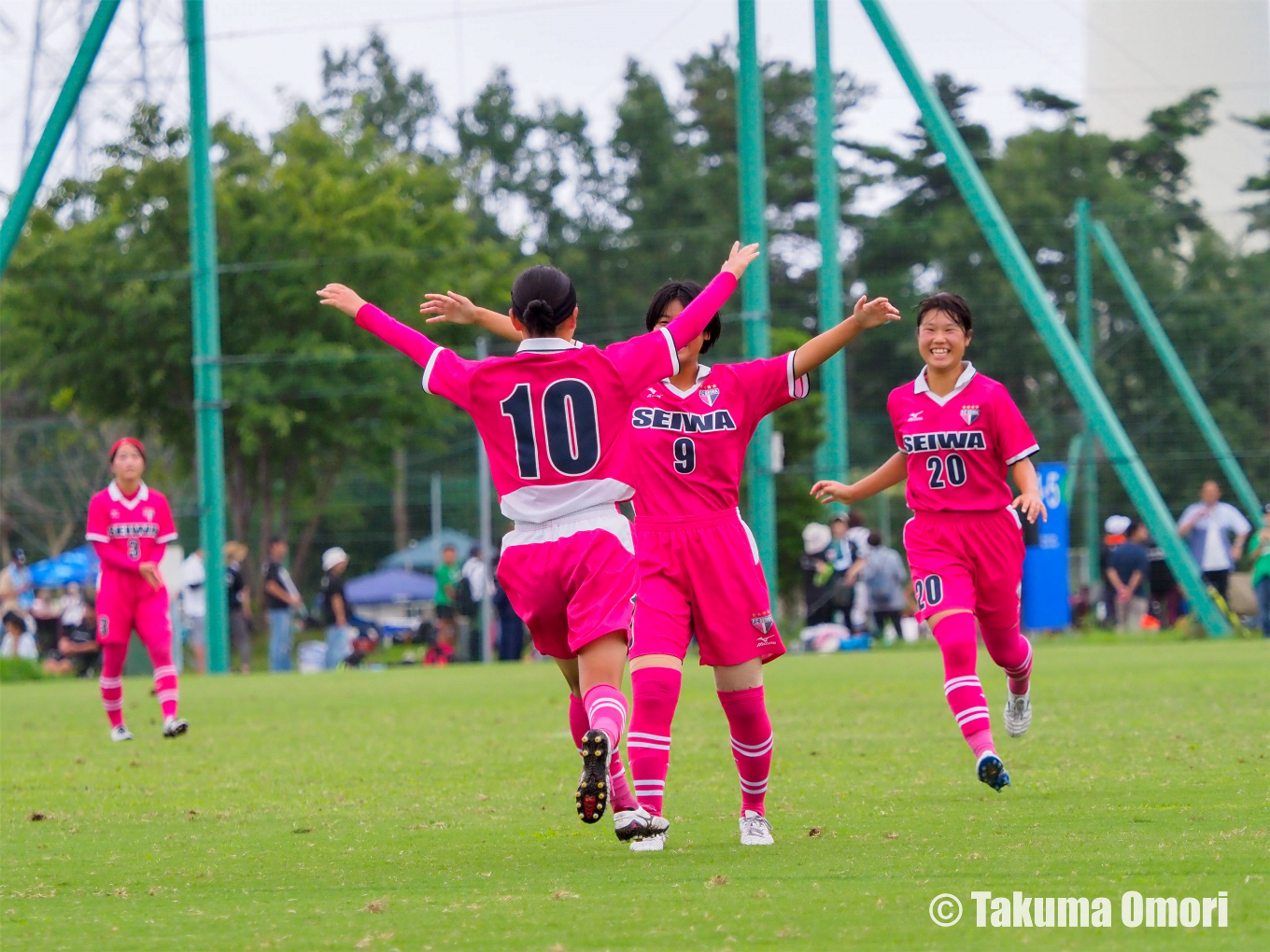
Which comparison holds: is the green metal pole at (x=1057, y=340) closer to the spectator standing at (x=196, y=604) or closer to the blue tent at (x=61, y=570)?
the spectator standing at (x=196, y=604)

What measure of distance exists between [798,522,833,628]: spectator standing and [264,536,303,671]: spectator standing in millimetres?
7396

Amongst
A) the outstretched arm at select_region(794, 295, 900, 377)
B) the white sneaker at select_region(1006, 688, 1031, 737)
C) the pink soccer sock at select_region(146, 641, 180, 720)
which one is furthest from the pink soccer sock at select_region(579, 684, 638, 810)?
the pink soccer sock at select_region(146, 641, 180, 720)

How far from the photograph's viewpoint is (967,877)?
4.76 metres

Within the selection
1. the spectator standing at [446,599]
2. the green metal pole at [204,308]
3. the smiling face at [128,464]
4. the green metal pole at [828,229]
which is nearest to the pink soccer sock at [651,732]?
the smiling face at [128,464]

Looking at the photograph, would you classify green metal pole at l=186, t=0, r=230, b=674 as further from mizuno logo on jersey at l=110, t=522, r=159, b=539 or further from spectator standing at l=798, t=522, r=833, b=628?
mizuno logo on jersey at l=110, t=522, r=159, b=539

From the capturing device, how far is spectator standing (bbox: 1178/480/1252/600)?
21.8 m

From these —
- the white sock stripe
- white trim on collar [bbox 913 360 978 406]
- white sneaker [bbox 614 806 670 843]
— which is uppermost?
white trim on collar [bbox 913 360 978 406]

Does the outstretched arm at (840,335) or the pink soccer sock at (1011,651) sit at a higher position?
the outstretched arm at (840,335)

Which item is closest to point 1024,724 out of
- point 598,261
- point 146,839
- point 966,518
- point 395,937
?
point 966,518

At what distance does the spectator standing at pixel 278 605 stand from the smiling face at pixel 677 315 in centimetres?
1739

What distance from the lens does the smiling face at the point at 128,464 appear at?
11547 millimetres

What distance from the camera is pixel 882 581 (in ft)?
78.4

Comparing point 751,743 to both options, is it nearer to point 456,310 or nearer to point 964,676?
point 964,676

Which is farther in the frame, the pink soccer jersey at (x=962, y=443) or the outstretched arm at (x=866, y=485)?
the outstretched arm at (x=866, y=485)
